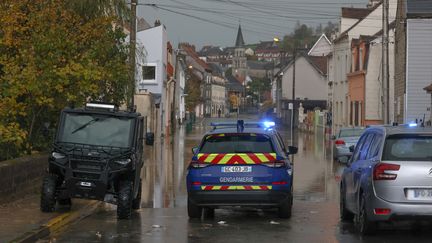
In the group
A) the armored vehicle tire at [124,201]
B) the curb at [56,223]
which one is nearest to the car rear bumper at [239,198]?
the armored vehicle tire at [124,201]

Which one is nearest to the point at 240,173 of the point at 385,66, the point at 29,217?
the point at 29,217

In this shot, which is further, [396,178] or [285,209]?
[285,209]

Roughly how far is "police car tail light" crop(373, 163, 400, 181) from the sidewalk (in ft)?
16.4

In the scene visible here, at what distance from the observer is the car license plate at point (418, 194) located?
11055mm

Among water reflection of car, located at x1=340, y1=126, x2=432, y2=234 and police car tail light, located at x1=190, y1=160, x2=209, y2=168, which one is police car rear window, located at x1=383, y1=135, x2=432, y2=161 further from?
police car tail light, located at x1=190, y1=160, x2=209, y2=168

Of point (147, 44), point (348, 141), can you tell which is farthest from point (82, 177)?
point (147, 44)

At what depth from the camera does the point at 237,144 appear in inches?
541

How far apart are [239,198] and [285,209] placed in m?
1.03

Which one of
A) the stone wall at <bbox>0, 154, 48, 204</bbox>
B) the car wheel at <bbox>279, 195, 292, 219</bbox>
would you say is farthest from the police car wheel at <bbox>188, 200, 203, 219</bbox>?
the stone wall at <bbox>0, 154, 48, 204</bbox>


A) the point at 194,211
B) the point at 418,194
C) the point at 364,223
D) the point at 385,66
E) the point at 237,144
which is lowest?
the point at 194,211

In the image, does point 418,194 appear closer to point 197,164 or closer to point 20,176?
point 197,164

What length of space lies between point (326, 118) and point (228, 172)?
5534cm

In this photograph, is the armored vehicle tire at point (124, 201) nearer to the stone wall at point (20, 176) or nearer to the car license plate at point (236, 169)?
the car license plate at point (236, 169)

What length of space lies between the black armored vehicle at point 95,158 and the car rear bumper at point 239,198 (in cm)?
145
